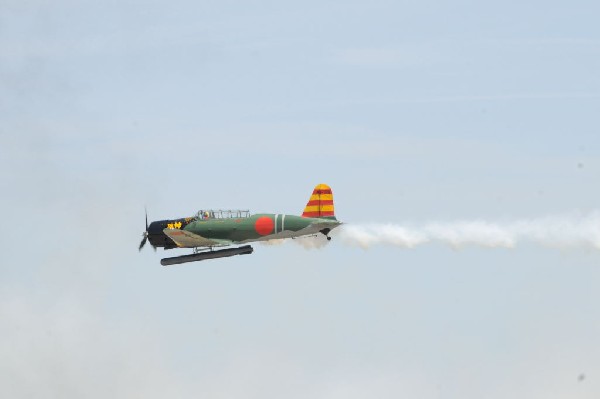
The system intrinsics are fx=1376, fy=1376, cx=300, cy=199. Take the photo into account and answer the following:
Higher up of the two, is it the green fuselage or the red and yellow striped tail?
the red and yellow striped tail

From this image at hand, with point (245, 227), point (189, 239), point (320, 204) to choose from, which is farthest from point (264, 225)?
point (189, 239)

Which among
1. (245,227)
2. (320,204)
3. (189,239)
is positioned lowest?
(189,239)

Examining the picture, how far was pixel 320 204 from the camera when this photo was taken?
98.6 m

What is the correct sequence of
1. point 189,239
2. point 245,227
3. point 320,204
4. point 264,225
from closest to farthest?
1. point 264,225
2. point 320,204
3. point 245,227
4. point 189,239

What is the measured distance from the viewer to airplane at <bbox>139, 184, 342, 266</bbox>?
320 feet

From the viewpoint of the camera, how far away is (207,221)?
100188 millimetres

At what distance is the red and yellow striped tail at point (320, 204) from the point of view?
323 feet

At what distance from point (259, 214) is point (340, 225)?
19.5 ft

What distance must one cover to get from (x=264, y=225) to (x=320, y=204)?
→ 4.30m

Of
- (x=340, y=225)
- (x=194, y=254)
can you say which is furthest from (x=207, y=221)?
(x=340, y=225)

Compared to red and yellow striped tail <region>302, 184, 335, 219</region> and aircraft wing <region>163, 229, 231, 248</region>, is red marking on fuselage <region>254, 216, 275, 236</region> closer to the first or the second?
red and yellow striped tail <region>302, 184, 335, 219</region>

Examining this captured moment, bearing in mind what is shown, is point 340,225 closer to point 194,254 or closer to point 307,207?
point 307,207

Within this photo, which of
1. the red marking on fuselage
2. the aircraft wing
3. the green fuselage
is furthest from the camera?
the aircraft wing

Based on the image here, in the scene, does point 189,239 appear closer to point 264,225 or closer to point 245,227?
point 245,227
